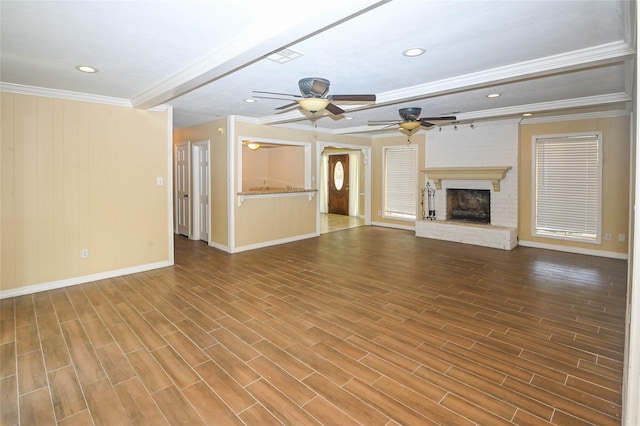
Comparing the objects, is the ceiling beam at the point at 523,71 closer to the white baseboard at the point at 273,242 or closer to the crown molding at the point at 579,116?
the crown molding at the point at 579,116

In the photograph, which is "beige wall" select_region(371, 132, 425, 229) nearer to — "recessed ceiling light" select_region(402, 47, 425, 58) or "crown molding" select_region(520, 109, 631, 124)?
"crown molding" select_region(520, 109, 631, 124)

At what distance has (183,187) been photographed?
24.7 ft

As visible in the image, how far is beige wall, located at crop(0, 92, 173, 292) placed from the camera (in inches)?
156

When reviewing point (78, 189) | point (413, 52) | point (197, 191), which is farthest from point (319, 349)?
point (197, 191)

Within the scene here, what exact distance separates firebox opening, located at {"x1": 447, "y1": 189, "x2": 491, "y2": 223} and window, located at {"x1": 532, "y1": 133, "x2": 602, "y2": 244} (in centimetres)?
96

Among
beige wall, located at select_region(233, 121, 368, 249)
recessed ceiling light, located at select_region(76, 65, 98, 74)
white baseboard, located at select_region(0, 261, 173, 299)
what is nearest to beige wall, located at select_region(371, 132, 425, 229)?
beige wall, located at select_region(233, 121, 368, 249)

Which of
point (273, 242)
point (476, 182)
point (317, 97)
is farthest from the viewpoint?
point (476, 182)

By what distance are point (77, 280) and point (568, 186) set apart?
318 inches

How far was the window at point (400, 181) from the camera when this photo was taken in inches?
333

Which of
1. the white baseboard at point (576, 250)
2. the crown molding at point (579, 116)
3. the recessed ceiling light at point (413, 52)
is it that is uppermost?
the crown molding at point (579, 116)

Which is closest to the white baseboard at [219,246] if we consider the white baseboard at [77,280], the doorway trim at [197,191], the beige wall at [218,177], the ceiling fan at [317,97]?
the beige wall at [218,177]

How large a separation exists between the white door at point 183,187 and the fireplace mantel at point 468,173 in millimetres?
5393

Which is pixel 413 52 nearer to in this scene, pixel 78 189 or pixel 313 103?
pixel 313 103

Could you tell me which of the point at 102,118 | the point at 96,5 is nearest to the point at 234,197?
the point at 102,118
